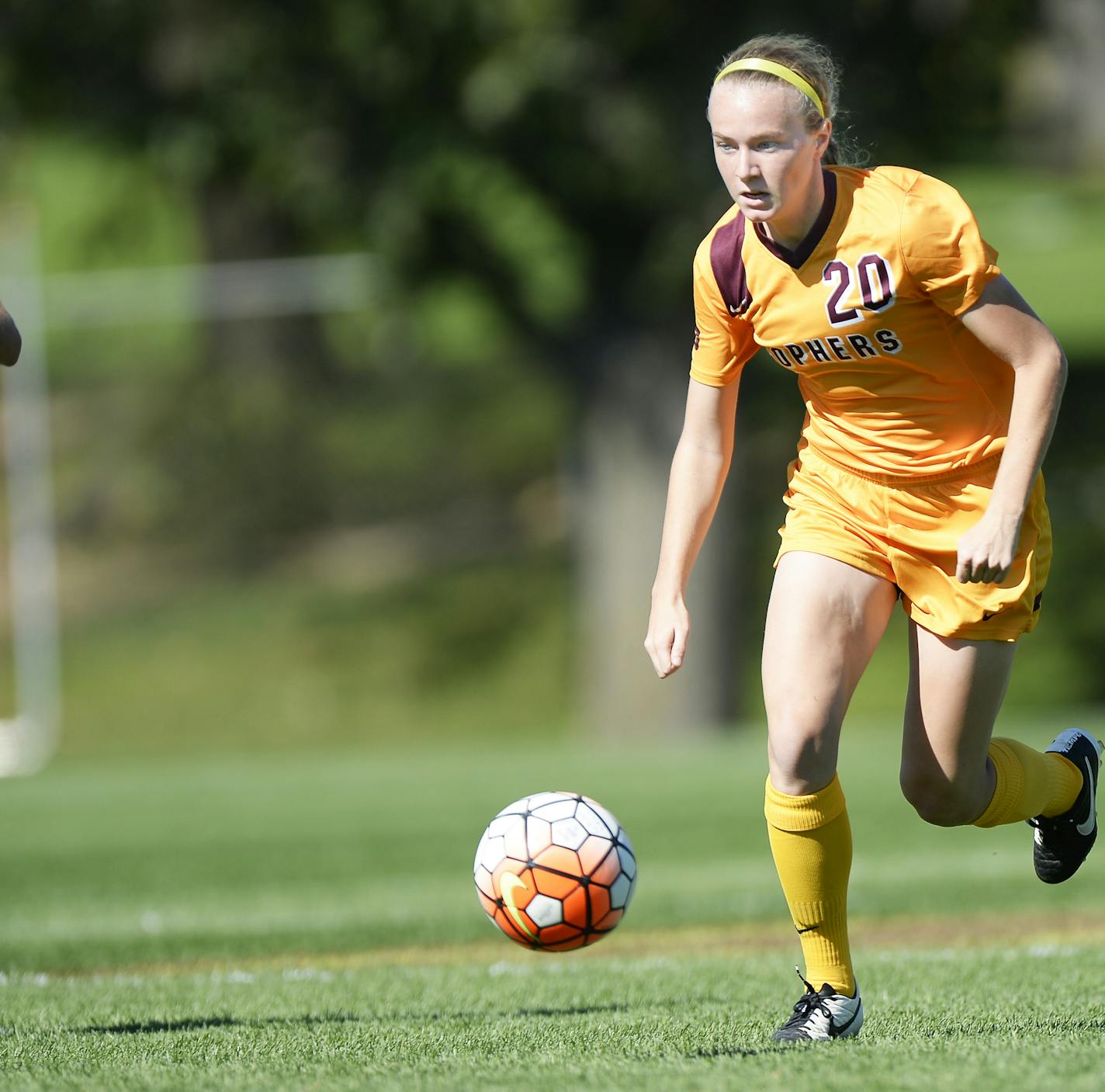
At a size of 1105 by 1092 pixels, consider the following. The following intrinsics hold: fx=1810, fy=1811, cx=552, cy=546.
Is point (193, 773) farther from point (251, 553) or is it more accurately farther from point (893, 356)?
point (893, 356)

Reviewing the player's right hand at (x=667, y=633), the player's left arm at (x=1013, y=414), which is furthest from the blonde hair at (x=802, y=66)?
the player's right hand at (x=667, y=633)

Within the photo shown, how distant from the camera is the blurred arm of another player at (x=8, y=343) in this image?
14.7 ft

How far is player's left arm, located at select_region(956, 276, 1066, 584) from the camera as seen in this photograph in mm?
4168

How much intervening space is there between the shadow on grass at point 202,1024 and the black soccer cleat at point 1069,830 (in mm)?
1998

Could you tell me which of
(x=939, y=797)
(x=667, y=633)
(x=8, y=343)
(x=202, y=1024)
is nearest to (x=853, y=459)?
(x=667, y=633)

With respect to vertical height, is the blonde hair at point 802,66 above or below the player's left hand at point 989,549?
above

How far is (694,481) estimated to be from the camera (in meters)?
4.75

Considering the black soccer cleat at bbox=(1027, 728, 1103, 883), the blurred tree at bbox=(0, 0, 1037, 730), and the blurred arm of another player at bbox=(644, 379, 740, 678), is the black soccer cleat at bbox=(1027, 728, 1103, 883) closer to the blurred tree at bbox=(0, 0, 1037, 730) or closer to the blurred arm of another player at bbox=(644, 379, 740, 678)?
the blurred arm of another player at bbox=(644, 379, 740, 678)

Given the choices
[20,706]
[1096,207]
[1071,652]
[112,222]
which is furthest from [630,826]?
[1096,207]

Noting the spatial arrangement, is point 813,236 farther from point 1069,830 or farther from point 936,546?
point 1069,830

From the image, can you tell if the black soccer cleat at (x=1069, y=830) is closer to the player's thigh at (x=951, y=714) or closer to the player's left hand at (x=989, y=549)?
the player's thigh at (x=951, y=714)

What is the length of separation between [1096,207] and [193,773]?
72.1ft

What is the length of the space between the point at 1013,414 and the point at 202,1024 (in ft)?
9.04

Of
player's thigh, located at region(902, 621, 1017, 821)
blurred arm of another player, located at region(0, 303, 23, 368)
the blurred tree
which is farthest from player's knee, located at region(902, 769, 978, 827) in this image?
Result: the blurred tree
